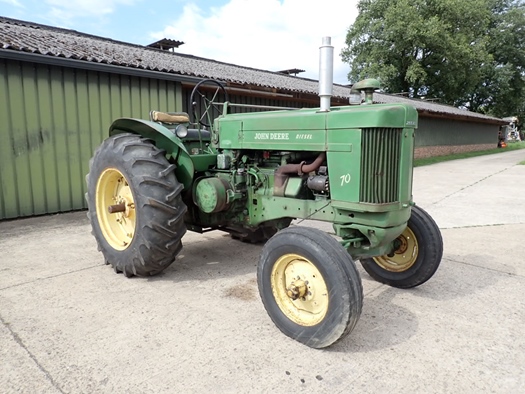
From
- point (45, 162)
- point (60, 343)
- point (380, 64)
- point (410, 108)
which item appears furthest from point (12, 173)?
point (380, 64)

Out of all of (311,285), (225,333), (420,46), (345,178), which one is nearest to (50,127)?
(225,333)

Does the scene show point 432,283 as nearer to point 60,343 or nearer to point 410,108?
point 410,108

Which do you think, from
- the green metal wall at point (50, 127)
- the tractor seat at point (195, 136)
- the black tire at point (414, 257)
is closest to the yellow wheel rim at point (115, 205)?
the tractor seat at point (195, 136)

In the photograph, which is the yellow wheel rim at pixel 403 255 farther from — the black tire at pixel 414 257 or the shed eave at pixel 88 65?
the shed eave at pixel 88 65

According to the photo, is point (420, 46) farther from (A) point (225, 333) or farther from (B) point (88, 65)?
(A) point (225, 333)

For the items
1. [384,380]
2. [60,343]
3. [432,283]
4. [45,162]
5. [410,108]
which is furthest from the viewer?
[45,162]

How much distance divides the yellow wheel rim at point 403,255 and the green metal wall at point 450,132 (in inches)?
622

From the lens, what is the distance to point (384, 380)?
6.68 feet

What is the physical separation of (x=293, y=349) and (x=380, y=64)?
29.2m

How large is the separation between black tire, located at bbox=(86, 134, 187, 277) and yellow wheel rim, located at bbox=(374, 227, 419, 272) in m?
1.76

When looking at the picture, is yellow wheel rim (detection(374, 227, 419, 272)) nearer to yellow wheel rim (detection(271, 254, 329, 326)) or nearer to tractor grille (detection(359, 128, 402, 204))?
tractor grille (detection(359, 128, 402, 204))

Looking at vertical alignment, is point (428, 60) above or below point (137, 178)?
Answer: above

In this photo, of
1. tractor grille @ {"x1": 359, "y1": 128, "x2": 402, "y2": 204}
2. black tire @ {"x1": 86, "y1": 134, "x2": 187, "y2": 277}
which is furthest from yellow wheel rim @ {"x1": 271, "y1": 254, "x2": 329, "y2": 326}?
black tire @ {"x1": 86, "y1": 134, "x2": 187, "y2": 277}

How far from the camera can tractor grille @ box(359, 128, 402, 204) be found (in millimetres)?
2463
